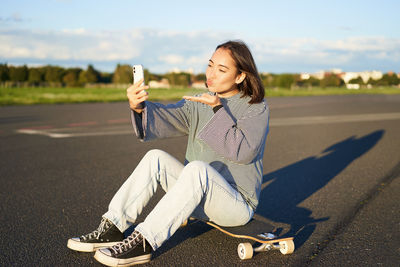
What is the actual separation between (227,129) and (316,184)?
3.10 meters

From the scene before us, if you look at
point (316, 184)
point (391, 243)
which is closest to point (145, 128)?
point (391, 243)

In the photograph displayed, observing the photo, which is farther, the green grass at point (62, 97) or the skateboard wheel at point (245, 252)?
the green grass at point (62, 97)

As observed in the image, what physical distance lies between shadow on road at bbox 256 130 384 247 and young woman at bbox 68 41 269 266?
853mm

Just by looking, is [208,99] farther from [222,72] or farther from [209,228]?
[209,228]

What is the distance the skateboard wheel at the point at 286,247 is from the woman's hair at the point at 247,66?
107 centimetres

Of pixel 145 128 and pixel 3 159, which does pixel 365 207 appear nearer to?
pixel 145 128

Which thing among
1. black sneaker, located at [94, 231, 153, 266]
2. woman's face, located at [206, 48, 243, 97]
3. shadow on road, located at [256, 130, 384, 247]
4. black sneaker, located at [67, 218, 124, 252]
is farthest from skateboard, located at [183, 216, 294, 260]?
woman's face, located at [206, 48, 243, 97]

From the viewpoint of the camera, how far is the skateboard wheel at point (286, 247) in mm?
3229

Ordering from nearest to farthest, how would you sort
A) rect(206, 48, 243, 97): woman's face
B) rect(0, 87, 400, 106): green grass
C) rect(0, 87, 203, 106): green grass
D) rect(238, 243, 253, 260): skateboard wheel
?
rect(238, 243, 253, 260): skateboard wheel < rect(206, 48, 243, 97): woman's face < rect(0, 87, 203, 106): green grass < rect(0, 87, 400, 106): green grass

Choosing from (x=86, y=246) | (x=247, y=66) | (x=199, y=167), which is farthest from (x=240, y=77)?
(x=86, y=246)

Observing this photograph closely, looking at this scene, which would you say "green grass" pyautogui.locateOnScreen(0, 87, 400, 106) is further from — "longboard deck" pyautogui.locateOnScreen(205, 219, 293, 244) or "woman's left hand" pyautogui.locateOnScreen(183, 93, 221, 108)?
"woman's left hand" pyautogui.locateOnScreen(183, 93, 221, 108)

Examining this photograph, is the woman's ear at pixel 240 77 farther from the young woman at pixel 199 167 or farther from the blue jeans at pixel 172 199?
the blue jeans at pixel 172 199

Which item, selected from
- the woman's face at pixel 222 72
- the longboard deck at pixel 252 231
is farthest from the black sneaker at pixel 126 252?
the woman's face at pixel 222 72

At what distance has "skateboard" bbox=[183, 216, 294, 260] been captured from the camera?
10.2 feet
